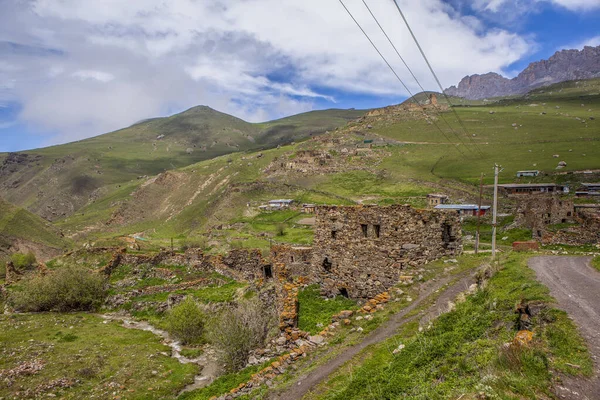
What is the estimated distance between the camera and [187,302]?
23.8 m

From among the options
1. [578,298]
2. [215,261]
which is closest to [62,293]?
[215,261]

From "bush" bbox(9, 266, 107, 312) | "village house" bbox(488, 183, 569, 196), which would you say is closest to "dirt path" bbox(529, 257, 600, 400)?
"bush" bbox(9, 266, 107, 312)

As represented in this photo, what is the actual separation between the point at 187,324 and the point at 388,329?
54.1 ft

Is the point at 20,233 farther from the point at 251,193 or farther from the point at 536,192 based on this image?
the point at 536,192

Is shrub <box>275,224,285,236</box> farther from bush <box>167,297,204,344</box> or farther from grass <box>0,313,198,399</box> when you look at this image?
bush <box>167,297,204,344</box>

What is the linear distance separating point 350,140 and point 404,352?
5948 inches

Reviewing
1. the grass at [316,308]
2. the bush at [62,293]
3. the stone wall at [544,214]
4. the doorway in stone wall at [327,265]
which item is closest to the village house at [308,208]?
the stone wall at [544,214]

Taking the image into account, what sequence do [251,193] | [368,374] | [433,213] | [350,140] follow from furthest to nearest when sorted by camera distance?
[350,140]
[251,193]
[433,213]
[368,374]

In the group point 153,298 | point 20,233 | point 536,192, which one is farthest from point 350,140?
point 153,298

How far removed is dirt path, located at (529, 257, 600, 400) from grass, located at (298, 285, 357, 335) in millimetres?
6554

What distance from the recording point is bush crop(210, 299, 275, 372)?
16094 millimetres

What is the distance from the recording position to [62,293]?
29.3 m

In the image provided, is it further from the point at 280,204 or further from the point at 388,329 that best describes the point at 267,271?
the point at 280,204

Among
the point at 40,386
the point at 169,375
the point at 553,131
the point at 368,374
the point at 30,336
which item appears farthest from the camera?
the point at 553,131
